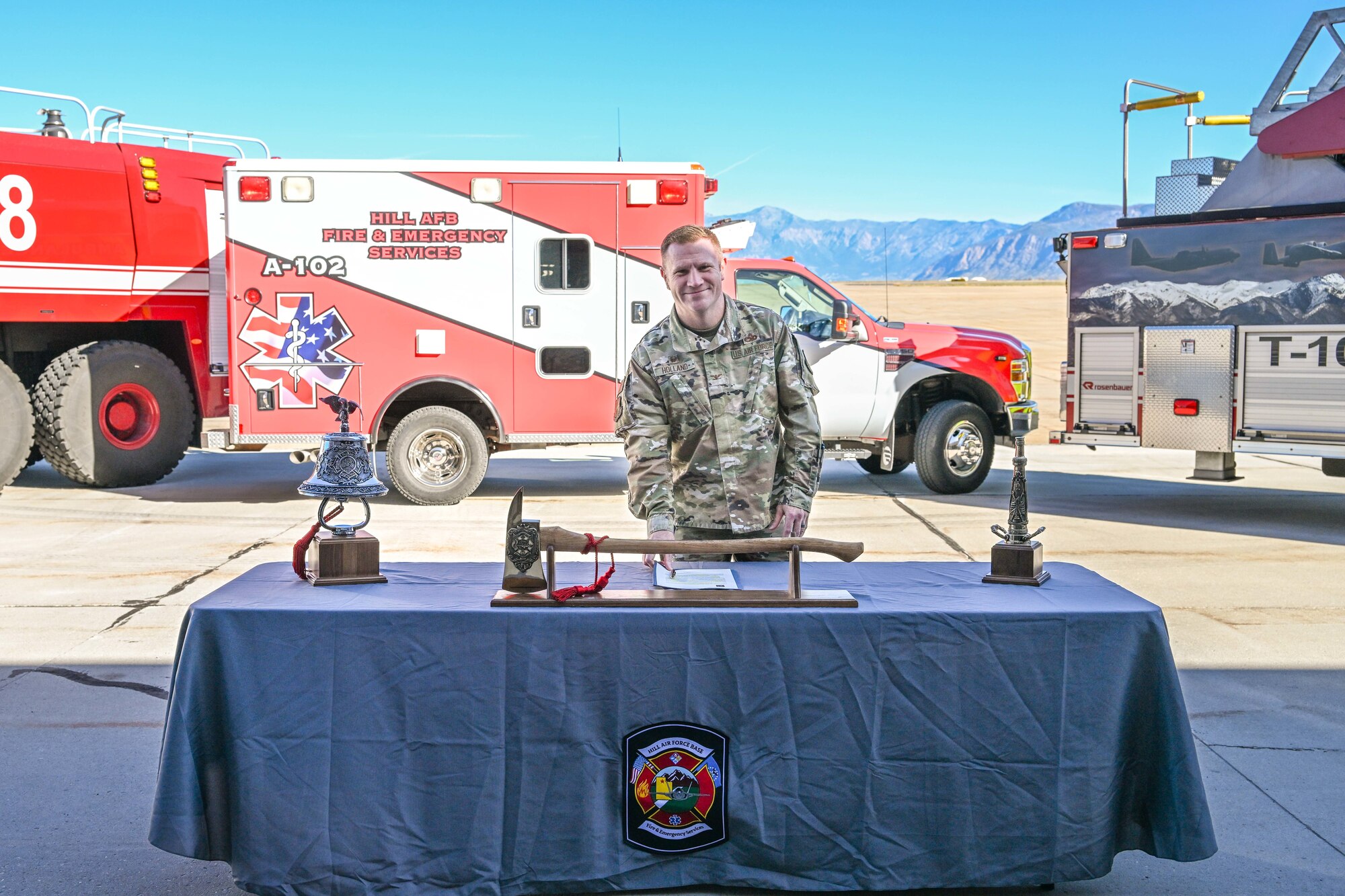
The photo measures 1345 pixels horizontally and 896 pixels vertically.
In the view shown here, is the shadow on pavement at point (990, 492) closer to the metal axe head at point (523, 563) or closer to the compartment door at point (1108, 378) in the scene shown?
the compartment door at point (1108, 378)

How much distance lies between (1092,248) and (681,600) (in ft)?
26.9

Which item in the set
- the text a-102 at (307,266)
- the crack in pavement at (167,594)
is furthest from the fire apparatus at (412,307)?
the crack in pavement at (167,594)

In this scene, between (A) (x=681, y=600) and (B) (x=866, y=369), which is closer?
(A) (x=681, y=600)

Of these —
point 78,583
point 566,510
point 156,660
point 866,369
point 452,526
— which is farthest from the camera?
point 866,369

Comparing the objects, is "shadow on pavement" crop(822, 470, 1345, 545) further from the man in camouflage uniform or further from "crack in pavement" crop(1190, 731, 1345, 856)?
the man in camouflage uniform

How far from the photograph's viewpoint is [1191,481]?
12492 millimetres

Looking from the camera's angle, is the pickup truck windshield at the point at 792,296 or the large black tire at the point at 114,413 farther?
the large black tire at the point at 114,413

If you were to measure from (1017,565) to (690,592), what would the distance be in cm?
91

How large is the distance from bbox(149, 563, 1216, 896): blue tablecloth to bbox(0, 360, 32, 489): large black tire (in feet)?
29.0

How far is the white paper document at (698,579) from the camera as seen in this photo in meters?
3.30

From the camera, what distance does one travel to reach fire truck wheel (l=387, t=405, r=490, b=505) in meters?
10.3

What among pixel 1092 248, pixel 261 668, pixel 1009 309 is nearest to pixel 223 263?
pixel 1092 248

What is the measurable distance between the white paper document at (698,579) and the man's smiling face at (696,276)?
745 mm

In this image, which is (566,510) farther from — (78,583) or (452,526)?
(78,583)
